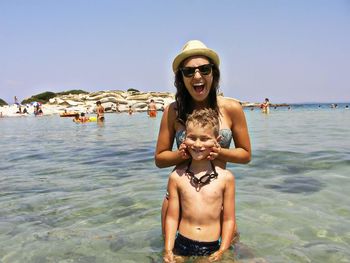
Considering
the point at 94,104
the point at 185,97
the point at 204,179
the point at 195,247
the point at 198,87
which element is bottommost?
the point at 94,104

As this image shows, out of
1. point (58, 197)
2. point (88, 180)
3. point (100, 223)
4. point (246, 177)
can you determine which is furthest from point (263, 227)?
point (88, 180)

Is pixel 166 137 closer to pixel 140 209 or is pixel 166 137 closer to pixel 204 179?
pixel 204 179

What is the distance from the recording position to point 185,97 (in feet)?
12.6

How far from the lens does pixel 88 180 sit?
7.70 m

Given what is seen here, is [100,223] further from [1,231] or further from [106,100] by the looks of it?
[106,100]

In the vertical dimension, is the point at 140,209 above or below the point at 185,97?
below

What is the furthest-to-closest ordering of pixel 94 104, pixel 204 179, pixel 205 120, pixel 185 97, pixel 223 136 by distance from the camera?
pixel 94 104 → pixel 185 97 → pixel 223 136 → pixel 204 179 → pixel 205 120

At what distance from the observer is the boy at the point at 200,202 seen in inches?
135

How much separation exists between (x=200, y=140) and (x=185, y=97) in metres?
0.60

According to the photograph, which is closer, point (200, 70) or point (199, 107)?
point (200, 70)

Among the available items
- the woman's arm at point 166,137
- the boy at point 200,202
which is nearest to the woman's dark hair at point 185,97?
the woman's arm at point 166,137

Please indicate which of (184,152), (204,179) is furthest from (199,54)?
(204,179)

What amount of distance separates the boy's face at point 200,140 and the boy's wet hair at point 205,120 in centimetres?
3

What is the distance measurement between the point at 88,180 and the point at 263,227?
13.6ft
